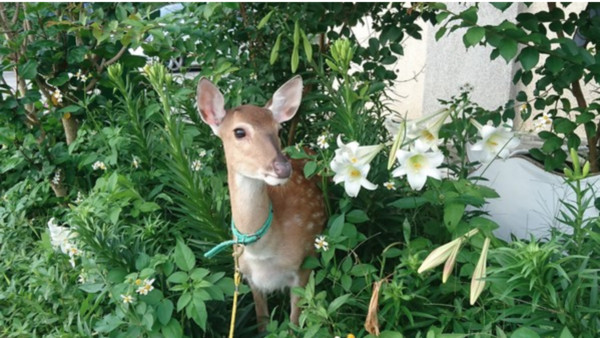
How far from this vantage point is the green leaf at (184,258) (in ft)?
6.71

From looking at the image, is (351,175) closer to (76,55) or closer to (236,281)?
(236,281)

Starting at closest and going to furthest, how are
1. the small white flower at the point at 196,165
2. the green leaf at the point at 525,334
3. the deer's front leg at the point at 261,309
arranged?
1. the green leaf at the point at 525,334
2. the deer's front leg at the point at 261,309
3. the small white flower at the point at 196,165

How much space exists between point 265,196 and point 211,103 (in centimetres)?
41

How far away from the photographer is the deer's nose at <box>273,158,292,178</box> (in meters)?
1.92

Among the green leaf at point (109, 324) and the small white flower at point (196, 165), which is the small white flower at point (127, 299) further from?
the small white flower at point (196, 165)

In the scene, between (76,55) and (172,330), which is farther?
(76,55)

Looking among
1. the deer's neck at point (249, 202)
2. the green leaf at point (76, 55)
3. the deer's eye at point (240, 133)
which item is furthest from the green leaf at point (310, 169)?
the green leaf at point (76, 55)

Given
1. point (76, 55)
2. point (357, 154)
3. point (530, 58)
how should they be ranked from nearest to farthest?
point (357, 154)
point (530, 58)
point (76, 55)

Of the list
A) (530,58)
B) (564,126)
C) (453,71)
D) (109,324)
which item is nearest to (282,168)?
(109,324)

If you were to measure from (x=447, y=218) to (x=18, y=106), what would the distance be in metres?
2.70

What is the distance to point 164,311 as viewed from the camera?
79.7 inches

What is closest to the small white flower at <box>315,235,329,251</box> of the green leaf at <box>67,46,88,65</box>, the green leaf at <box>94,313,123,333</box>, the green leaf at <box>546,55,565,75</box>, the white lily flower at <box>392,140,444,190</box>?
the white lily flower at <box>392,140,444,190</box>

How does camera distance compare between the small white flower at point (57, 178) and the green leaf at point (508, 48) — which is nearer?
the green leaf at point (508, 48)

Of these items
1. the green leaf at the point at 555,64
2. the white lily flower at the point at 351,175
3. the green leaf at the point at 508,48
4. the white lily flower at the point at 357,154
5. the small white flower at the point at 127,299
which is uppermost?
the green leaf at the point at 508,48
